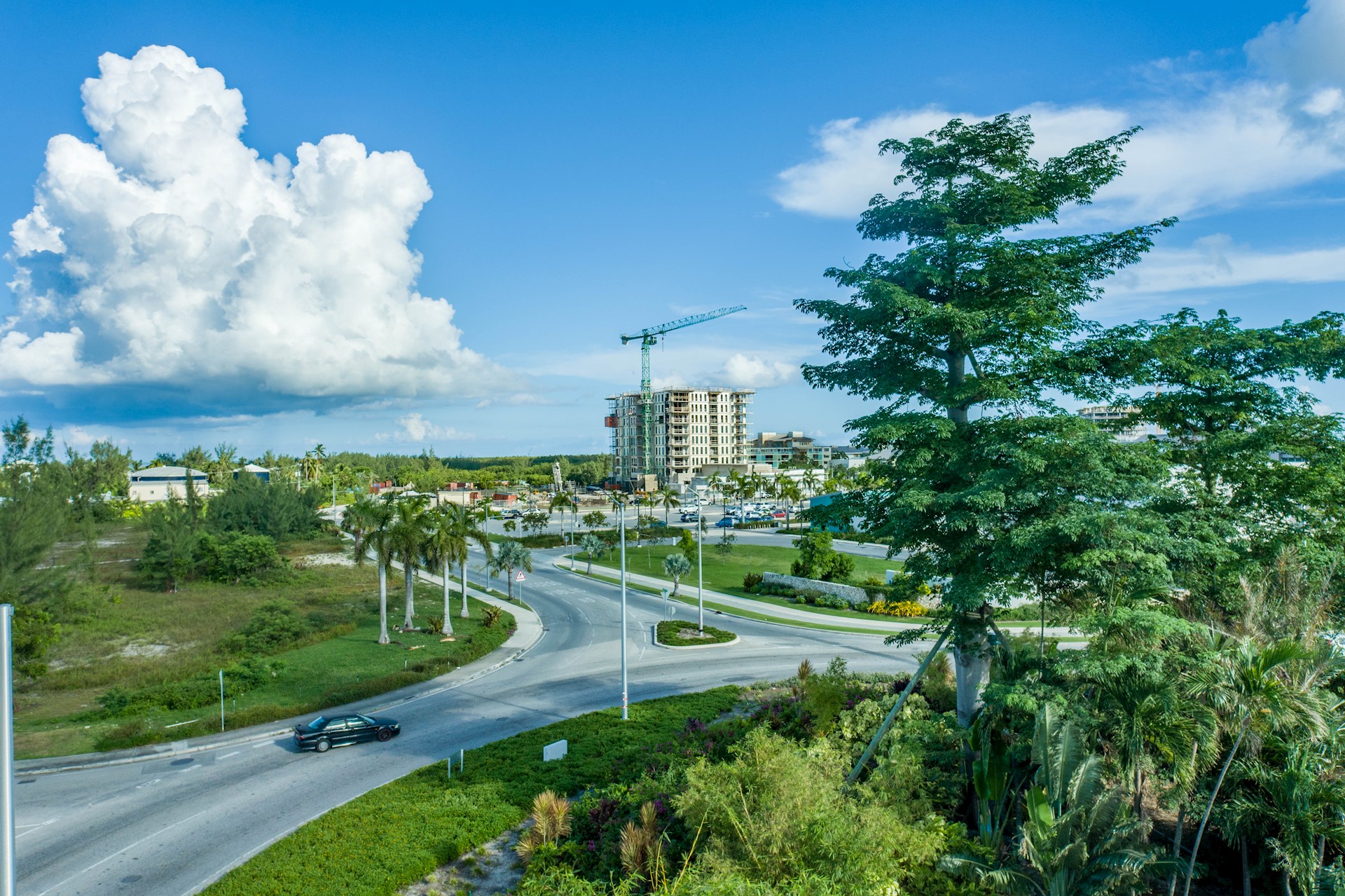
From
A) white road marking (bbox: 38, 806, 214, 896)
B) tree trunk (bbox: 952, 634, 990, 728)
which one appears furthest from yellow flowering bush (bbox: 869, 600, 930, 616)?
white road marking (bbox: 38, 806, 214, 896)

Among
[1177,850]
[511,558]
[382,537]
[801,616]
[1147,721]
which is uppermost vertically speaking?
[382,537]

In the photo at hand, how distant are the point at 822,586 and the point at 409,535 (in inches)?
1122

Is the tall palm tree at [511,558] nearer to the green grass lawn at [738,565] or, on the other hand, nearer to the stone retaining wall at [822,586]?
the green grass lawn at [738,565]

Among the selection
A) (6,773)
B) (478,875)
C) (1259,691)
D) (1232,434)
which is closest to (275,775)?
(478,875)

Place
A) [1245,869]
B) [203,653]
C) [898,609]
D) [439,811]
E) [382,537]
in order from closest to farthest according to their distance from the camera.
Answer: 1. [1245,869]
2. [439,811]
3. [203,653]
4. [382,537]
5. [898,609]

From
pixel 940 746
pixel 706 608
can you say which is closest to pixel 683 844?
pixel 940 746

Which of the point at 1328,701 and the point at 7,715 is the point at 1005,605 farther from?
the point at 7,715

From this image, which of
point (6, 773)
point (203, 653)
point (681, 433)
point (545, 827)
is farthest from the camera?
point (681, 433)

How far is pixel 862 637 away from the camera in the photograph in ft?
131

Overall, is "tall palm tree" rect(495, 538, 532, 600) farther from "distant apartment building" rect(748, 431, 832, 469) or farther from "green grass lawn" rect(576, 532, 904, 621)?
"distant apartment building" rect(748, 431, 832, 469)

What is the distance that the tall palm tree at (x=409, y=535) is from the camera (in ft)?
127

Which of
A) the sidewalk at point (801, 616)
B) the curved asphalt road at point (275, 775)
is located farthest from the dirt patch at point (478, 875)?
the sidewalk at point (801, 616)

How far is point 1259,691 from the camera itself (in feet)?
37.4

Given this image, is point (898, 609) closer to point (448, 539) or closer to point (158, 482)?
point (448, 539)
